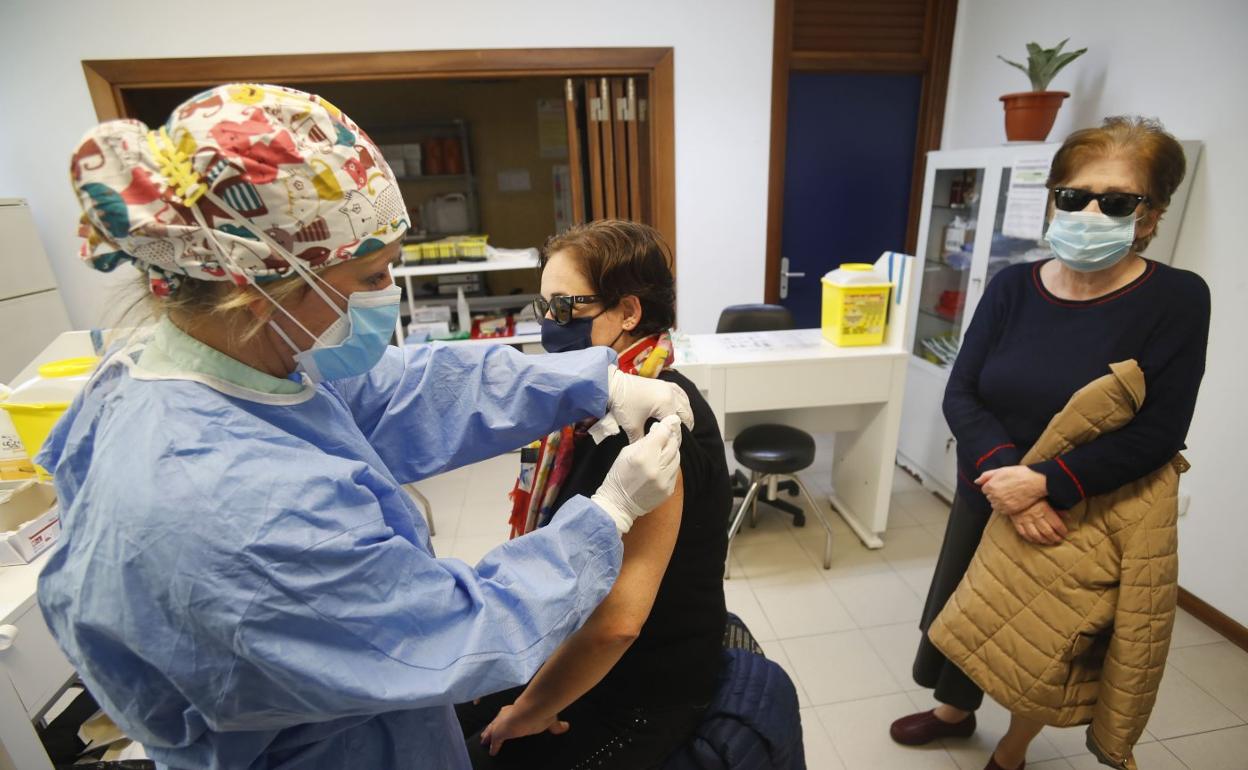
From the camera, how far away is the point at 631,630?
2.89ft

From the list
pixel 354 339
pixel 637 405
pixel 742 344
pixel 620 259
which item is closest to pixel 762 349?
pixel 742 344

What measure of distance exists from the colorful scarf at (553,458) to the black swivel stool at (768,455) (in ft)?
3.62

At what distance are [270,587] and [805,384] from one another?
216 centimetres

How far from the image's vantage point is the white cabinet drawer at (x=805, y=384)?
2.41 meters

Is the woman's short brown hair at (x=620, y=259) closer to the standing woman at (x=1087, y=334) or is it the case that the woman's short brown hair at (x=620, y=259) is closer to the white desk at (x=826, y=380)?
the standing woman at (x=1087, y=334)

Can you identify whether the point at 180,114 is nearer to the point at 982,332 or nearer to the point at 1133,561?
the point at 982,332

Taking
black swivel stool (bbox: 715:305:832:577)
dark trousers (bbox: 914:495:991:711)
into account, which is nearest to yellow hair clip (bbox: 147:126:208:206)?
dark trousers (bbox: 914:495:991:711)

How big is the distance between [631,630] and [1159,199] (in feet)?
4.57

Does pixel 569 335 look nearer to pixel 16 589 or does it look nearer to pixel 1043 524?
pixel 1043 524

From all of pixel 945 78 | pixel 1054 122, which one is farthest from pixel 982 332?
pixel 945 78

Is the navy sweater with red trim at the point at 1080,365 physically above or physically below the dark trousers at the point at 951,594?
above

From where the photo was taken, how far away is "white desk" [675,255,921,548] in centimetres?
240

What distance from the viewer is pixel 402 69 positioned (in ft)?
9.43

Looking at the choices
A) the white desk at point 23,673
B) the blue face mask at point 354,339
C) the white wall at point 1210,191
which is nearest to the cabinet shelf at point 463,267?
the white desk at point 23,673
